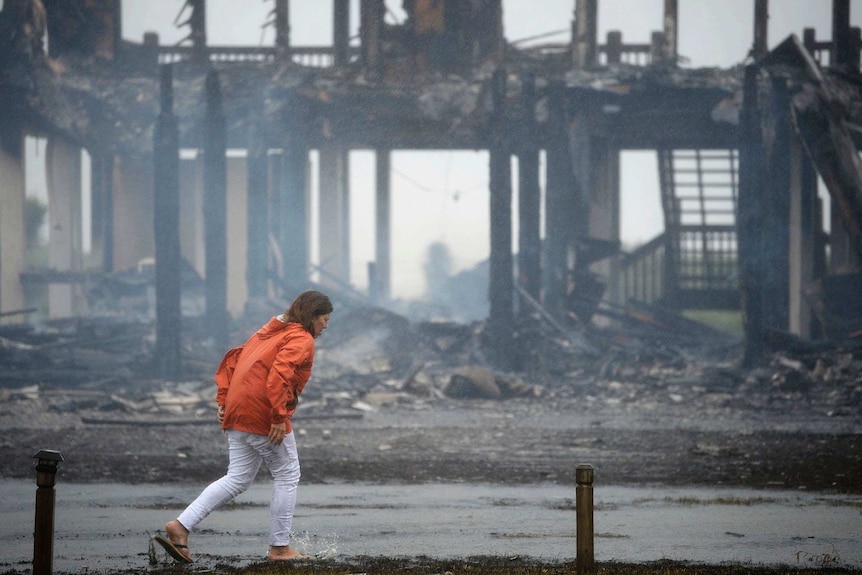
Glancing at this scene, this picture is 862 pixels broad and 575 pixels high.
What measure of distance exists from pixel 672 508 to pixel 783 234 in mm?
12188

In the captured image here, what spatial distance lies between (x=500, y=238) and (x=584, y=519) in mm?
13358

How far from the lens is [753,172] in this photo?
671 inches

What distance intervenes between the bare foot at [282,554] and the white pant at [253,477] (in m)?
0.03

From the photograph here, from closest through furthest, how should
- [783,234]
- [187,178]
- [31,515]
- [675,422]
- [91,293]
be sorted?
[31,515] < [675,422] < [783,234] < [91,293] < [187,178]

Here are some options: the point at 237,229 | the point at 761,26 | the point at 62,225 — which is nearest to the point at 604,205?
the point at 761,26

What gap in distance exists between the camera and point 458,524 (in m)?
6.76

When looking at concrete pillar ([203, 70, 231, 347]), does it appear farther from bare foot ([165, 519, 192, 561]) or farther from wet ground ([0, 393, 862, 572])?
bare foot ([165, 519, 192, 561])

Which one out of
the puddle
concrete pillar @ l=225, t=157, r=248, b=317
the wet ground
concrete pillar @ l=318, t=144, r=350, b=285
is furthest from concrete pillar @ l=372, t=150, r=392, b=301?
the puddle

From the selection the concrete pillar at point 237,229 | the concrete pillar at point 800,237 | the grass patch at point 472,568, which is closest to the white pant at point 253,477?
the grass patch at point 472,568

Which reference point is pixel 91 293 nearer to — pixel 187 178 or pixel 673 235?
pixel 187 178

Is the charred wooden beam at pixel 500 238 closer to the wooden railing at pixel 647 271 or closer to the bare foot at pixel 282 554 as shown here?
the wooden railing at pixel 647 271

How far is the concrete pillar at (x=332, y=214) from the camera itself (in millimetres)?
28938

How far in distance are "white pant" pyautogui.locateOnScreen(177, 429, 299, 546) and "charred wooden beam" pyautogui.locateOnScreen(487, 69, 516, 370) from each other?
40.2 ft

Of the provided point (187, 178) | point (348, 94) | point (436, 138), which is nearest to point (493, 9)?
point (436, 138)
